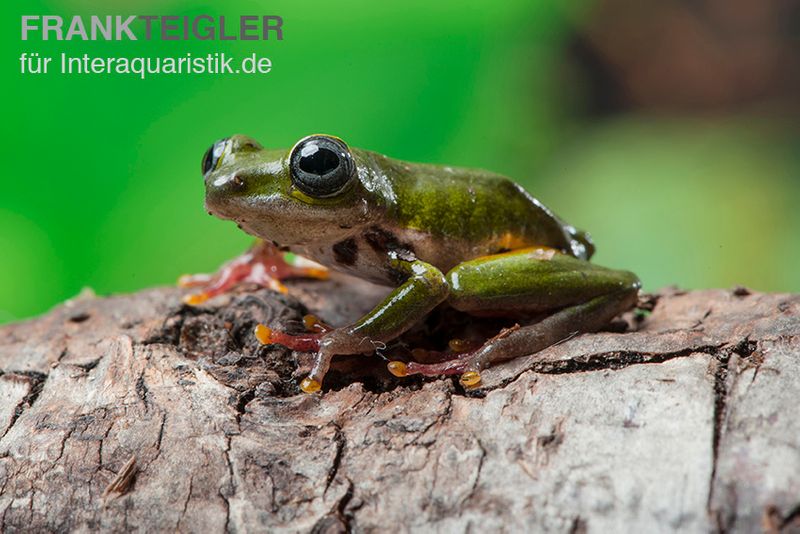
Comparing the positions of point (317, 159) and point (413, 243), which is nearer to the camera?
point (317, 159)

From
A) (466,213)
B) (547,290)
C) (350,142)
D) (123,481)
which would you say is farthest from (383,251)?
(350,142)

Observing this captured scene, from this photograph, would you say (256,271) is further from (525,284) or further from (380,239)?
(525,284)

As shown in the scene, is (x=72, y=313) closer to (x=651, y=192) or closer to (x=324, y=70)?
(x=324, y=70)

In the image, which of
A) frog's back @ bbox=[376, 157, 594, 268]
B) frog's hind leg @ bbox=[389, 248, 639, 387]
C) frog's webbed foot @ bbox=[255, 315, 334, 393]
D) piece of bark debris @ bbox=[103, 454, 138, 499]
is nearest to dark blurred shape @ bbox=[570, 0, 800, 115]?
frog's back @ bbox=[376, 157, 594, 268]

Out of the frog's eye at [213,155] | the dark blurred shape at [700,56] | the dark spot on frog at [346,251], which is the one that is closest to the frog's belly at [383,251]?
the dark spot on frog at [346,251]

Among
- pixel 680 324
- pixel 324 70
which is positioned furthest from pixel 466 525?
pixel 324 70

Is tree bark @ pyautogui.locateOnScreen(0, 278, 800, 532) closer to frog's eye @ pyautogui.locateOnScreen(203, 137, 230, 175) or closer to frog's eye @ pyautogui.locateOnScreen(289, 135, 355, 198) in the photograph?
frog's eye @ pyautogui.locateOnScreen(289, 135, 355, 198)

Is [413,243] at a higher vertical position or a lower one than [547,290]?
higher
